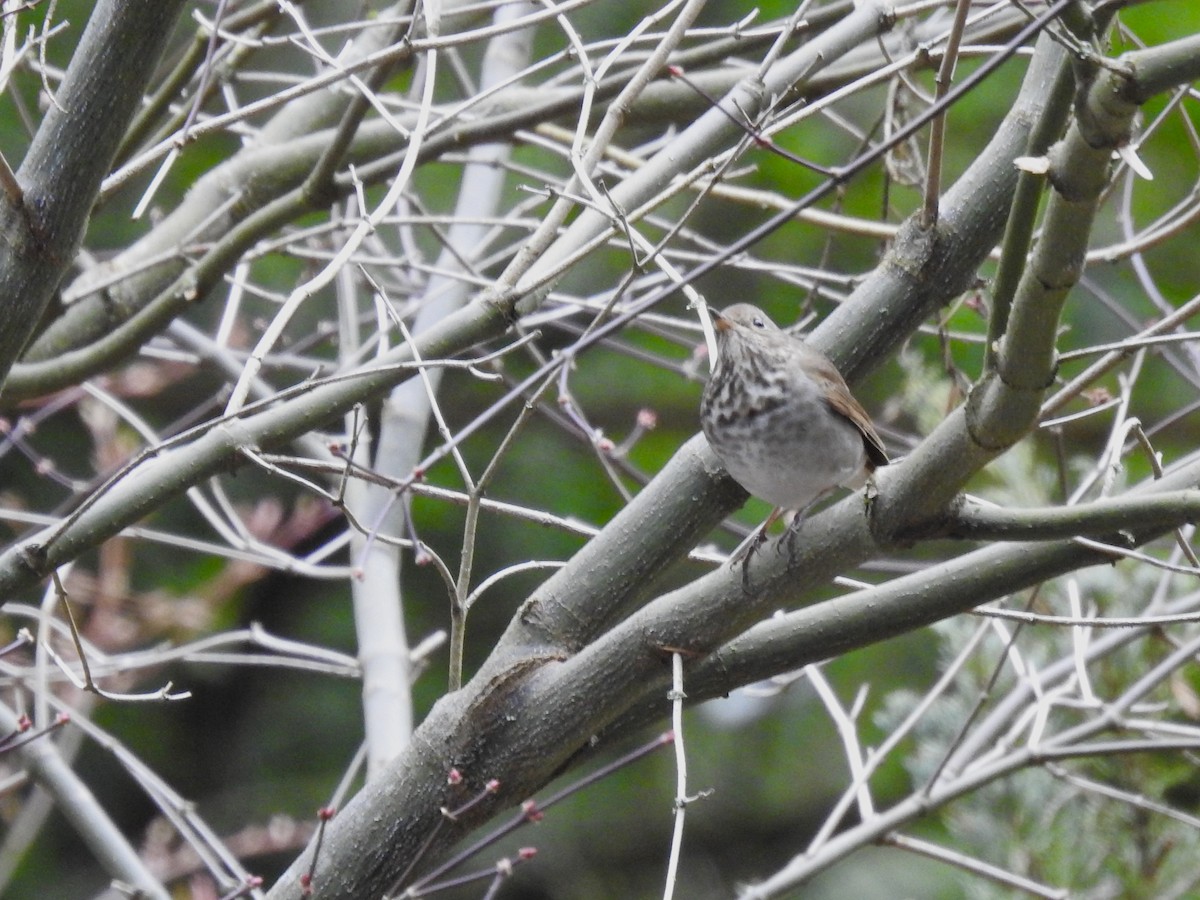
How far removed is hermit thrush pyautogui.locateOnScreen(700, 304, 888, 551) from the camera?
6.83 ft

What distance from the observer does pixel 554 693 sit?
1768 mm

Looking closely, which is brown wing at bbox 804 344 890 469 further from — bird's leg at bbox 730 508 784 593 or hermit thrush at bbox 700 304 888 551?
bird's leg at bbox 730 508 784 593

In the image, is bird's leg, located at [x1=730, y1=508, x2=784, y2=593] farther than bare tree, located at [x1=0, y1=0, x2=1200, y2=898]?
Yes

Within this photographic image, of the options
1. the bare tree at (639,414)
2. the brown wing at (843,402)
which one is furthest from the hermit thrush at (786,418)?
the bare tree at (639,414)

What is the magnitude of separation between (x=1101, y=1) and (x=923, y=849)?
1.44 meters

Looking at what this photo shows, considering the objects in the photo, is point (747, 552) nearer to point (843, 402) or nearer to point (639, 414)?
point (843, 402)

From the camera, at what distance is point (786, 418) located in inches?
85.5

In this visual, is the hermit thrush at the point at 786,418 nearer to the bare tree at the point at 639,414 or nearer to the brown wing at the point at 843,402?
the brown wing at the point at 843,402

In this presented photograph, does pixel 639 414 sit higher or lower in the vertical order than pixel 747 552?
higher

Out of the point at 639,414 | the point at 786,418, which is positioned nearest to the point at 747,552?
the point at 786,418

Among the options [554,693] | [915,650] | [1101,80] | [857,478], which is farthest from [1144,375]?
[1101,80]

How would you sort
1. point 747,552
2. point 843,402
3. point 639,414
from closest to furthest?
point 747,552
point 843,402
point 639,414

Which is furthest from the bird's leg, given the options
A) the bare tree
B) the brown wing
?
the brown wing

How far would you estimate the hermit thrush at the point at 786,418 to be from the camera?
82.0 inches
